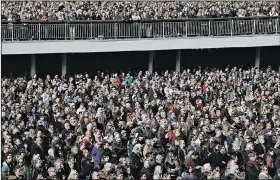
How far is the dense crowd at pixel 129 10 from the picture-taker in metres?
39.1

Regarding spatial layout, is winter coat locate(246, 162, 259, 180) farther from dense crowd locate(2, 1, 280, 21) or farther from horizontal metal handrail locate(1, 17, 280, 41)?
dense crowd locate(2, 1, 280, 21)

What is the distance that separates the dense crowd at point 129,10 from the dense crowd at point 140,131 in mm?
6571

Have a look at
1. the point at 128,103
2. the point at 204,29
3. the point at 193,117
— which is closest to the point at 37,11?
the point at 204,29

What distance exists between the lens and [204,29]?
41.0 m

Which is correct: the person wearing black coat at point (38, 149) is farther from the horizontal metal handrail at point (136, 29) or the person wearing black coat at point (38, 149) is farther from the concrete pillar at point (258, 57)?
the concrete pillar at point (258, 57)

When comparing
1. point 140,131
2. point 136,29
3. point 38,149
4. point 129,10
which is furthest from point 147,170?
point 129,10

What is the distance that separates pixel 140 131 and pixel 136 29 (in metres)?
17.7

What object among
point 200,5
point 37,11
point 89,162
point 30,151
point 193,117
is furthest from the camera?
point 200,5

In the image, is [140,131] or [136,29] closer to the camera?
[140,131]

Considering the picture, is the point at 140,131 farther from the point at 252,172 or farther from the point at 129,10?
the point at 129,10

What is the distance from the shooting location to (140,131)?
22734mm

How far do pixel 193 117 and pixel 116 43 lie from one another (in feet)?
51.2

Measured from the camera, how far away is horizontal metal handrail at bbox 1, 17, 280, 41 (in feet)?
125

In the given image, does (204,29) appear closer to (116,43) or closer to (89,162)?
(116,43)
